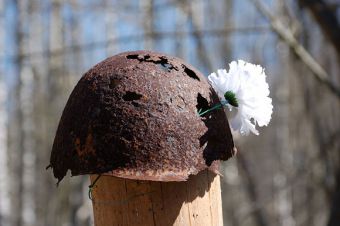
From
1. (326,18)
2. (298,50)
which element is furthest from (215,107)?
(298,50)

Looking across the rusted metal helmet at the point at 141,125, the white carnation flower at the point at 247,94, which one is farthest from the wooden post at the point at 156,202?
the white carnation flower at the point at 247,94

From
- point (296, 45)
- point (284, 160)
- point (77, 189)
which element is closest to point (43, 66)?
point (77, 189)

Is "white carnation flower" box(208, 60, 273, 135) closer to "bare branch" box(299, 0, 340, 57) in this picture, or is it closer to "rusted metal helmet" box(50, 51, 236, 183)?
"rusted metal helmet" box(50, 51, 236, 183)

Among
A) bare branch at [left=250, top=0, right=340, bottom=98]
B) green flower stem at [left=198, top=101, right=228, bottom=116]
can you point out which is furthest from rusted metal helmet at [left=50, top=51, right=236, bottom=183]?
bare branch at [left=250, top=0, right=340, bottom=98]

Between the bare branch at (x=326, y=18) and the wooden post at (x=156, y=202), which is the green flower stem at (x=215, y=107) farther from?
the bare branch at (x=326, y=18)

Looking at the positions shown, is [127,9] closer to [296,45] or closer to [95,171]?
[296,45]

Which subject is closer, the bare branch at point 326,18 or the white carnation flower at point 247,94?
the white carnation flower at point 247,94
